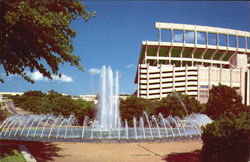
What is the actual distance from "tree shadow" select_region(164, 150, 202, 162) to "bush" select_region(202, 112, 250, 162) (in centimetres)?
151

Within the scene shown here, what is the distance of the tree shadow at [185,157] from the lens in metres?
10.7

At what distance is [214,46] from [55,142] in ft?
214

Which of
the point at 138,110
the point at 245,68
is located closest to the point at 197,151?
the point at 138,110

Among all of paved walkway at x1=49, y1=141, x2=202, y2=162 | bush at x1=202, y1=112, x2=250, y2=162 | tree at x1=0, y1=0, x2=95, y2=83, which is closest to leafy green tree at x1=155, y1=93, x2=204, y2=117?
paved walkway at x1=49, y1=141, x2=202, y2=162

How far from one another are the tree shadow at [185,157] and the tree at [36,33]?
19.9 feet

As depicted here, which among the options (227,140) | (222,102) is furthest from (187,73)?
(227,140)

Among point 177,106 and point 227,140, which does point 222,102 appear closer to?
point 177,106

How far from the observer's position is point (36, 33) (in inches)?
339

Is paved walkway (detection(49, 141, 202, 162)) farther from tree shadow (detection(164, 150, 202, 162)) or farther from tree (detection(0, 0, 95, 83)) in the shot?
tree (detection(0, 0, 95, 83))

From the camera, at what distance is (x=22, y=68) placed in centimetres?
1027

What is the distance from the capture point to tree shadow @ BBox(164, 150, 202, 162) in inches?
423

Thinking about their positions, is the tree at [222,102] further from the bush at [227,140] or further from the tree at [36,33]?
the tree at [36,33]

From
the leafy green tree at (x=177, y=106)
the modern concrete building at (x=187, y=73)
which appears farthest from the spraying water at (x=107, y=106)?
the modern concrete building at (x=187, y=73)

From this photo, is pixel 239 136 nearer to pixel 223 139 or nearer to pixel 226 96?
pixel 223 139
